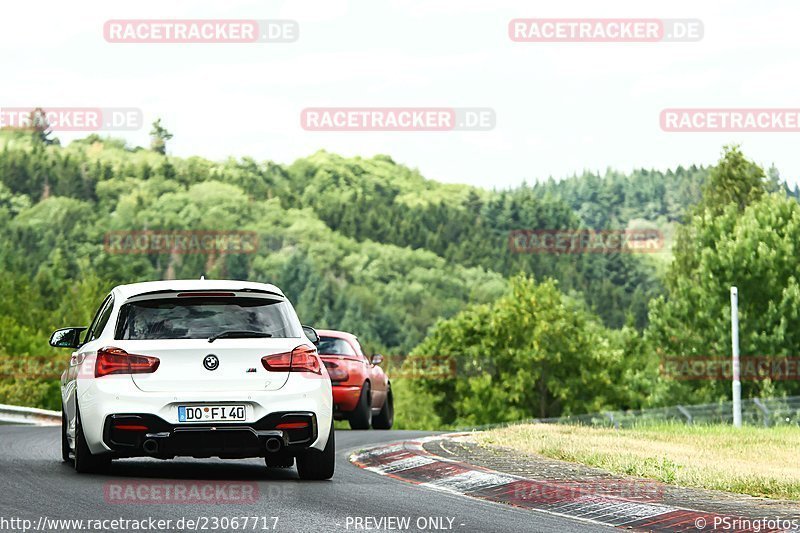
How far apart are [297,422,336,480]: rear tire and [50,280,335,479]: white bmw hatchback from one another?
0.01 metres

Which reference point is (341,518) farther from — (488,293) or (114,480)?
(488,293)

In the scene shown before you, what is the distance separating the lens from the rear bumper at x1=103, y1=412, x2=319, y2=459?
35.9 ft

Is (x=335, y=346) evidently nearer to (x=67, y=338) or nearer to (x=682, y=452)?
(x=682, y=452)

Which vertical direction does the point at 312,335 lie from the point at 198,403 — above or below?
above

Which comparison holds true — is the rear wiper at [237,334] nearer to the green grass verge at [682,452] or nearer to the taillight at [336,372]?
the green grass verge at [682,452]

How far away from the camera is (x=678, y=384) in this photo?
7006 centimetres

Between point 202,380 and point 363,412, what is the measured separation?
1097 cm

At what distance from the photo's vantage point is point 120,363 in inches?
438

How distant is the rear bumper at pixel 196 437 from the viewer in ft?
35.9

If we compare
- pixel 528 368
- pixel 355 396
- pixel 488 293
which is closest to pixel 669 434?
pixel 355 396

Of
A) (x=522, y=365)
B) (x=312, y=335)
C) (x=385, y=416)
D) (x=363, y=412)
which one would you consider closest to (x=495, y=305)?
(x=522, y=365)

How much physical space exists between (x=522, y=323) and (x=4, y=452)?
76079 mm
